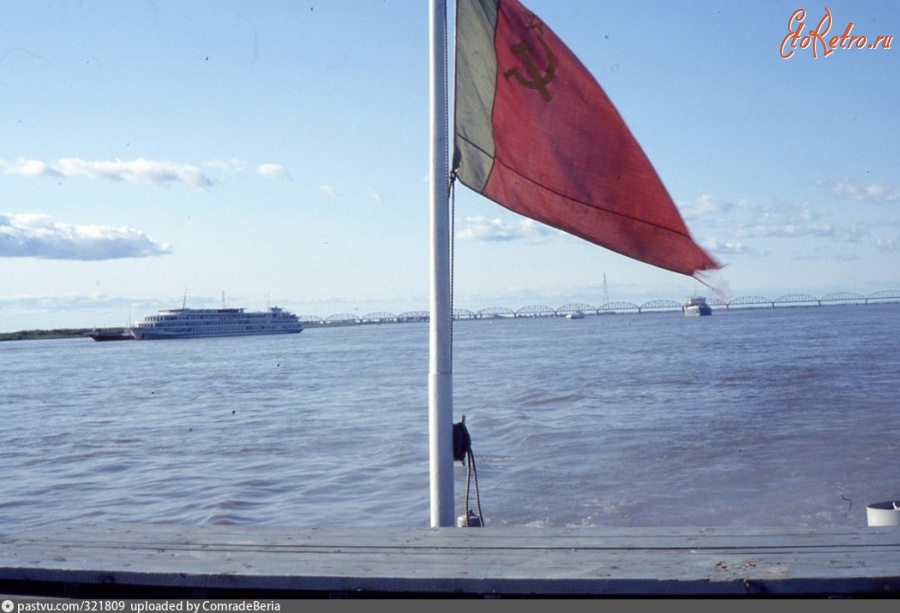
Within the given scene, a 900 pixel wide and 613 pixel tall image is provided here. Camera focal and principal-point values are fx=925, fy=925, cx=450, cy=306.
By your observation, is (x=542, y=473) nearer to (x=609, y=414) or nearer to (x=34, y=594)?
(x=609, y=414)

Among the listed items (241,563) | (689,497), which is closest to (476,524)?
(241,563)

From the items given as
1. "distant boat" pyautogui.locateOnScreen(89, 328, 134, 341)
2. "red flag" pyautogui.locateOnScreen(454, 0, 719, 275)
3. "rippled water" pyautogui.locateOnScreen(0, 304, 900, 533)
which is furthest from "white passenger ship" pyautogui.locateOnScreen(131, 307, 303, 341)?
"red flag" pyautogui.locateOnScreen(454, 0, 719, 275)

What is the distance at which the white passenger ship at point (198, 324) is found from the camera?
4294 inches

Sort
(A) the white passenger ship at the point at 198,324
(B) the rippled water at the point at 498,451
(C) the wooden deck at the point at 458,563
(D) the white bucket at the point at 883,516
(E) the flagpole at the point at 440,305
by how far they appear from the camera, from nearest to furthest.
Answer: (C) the wooden deck at the point at 458,563 → (E) the flagpole at the point at 440,305 → (D) the white bucket at the point at 883,516 → (B) the rippled water at the point at 498,451 → (A) the white passenger ship at the point at 198,324

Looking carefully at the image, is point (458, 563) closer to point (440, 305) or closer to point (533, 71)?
point (440, 305)

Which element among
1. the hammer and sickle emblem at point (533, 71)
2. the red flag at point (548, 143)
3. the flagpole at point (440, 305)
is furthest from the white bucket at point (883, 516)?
the hammer and sickle emblem at point (533, 71)

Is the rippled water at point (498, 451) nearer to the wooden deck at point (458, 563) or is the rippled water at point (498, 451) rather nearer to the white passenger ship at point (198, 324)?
the wooden deck at point (458, 563)

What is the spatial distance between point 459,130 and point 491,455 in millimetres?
11035

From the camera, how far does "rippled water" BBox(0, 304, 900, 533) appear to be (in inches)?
431

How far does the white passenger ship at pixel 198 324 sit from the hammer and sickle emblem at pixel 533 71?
10901 cm

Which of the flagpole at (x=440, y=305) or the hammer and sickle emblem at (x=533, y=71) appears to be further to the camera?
the hammer and sickle emblem at (x=533, y=71)

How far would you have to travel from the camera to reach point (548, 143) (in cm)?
482

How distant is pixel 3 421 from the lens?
24.2 meters

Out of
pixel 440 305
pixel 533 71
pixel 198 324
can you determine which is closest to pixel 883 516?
pixel 440 305
